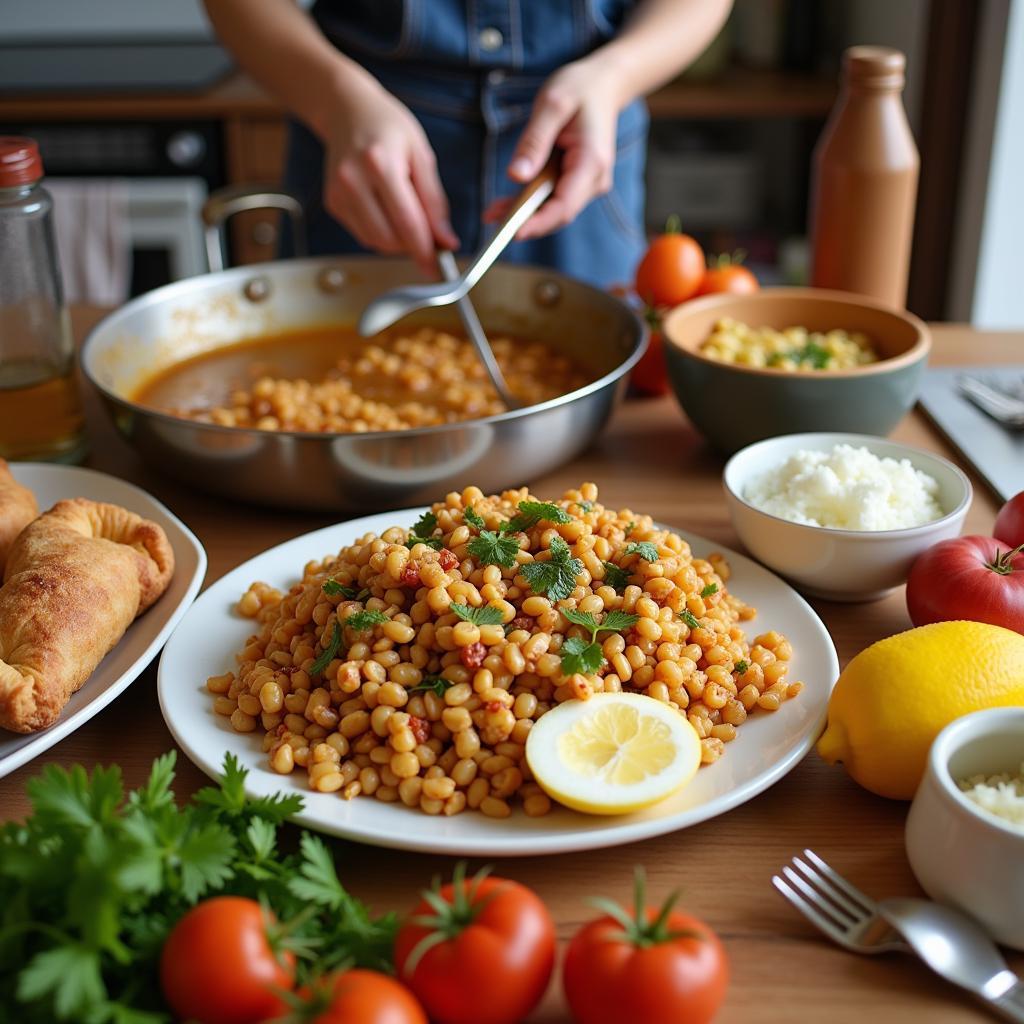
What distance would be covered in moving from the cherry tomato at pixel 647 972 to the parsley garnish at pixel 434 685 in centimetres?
35

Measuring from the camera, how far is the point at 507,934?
0.86m

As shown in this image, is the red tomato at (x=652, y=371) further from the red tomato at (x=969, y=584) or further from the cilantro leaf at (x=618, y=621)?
the cilantro leaf at (x=618, y=621)

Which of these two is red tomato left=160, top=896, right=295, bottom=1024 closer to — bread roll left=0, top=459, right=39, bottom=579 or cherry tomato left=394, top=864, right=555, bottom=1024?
cherry tomato left=394, top=864, right=555, bottom=1024

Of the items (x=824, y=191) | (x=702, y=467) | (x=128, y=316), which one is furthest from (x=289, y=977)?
(x=824, y=191)

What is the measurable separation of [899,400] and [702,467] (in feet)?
1.04

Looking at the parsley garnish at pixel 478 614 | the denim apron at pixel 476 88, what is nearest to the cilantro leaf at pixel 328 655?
the parsley garnish at pixel 478 614

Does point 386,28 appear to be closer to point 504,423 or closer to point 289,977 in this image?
point 504,423

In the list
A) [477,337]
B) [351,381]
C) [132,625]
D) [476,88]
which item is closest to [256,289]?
[351,381]

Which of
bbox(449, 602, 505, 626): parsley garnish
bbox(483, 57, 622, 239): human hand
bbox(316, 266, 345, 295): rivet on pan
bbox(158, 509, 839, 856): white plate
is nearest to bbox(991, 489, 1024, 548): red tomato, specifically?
bbox(158, 509, 839, 856): white plate

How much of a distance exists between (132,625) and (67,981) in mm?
655

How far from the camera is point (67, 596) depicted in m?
1.29

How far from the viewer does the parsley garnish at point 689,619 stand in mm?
1260

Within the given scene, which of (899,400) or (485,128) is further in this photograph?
(485,128)

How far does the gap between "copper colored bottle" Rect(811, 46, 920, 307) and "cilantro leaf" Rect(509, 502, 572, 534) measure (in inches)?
43.1
